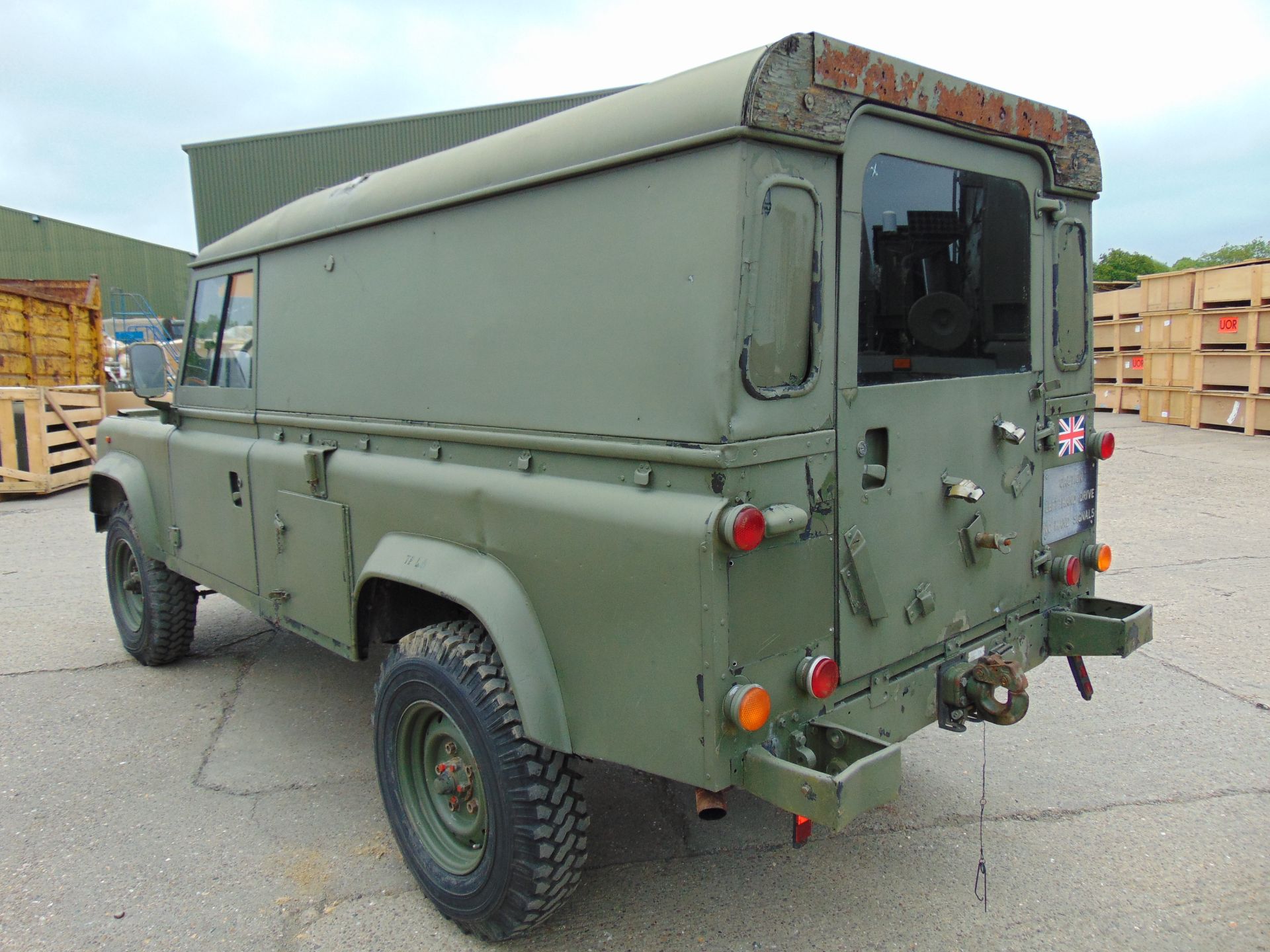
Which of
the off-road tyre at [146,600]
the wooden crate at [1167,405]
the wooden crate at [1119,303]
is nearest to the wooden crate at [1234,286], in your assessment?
the wooden crate at [1167,405]

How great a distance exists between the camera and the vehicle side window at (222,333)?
4148 mm

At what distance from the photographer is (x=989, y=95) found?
9.12 feet

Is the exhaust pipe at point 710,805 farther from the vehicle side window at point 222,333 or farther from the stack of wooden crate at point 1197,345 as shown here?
the stack of wooden crate at point 1197,345

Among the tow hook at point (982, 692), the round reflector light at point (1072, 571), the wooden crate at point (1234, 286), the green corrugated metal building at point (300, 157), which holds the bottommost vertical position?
the tow hook at point (982, 692)

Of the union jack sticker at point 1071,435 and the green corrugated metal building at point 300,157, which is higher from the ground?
the green corrugated metal building at point 300,157

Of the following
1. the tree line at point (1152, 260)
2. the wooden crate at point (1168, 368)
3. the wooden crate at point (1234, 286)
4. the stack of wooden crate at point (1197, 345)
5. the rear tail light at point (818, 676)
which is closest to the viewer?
the rear tail light at point (818, 676)

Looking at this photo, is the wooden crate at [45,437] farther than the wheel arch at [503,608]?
Yes

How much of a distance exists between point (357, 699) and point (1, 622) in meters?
3.16

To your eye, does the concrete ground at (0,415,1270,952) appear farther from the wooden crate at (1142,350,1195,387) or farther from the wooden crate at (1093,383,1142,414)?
the wooden crate at (1093,383,1142,414)

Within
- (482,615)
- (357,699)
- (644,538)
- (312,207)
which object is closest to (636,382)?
(644,538)

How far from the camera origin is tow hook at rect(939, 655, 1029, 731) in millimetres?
2748

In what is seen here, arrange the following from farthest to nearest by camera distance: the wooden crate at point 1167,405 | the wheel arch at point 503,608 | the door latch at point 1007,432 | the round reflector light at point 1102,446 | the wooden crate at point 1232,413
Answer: the wooden crate at point 1167,405 → the wooden crate at point 1232,413 → the round reflector light at point 1102,446 → the door latch at point 1007,432 → the wheel arch at point 503,608

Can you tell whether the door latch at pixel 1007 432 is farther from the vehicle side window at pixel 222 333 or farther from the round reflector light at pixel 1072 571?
the vehicle side window at pixel 222 333

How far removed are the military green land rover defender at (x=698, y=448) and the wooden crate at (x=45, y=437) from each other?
365 inches
